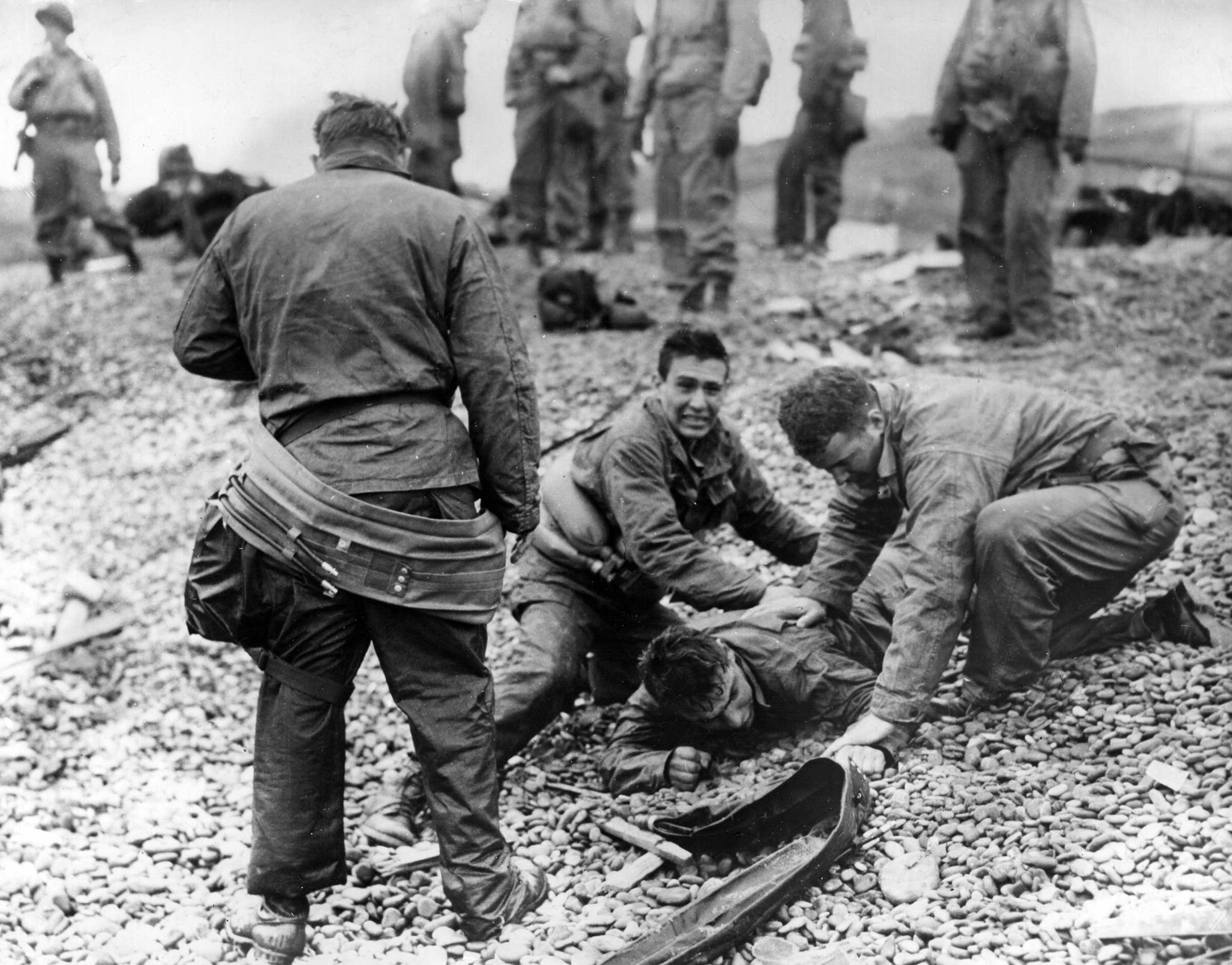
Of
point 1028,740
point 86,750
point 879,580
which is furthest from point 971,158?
point 86,750

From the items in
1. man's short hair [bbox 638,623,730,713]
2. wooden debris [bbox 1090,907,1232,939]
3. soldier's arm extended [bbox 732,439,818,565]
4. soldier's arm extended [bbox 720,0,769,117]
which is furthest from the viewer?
soldier's arm extended [bbox 720,0,769,117]

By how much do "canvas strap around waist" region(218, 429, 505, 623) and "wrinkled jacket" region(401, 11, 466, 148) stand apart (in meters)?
4.29

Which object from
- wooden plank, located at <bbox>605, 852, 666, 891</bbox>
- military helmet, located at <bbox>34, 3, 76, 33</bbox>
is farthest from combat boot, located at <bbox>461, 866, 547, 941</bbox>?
military helmet, located at <bbox>34, 3, 76, 33</bbox>

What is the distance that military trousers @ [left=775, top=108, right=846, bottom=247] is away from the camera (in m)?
8.53

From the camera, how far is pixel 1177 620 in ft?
13.0

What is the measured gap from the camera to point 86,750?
446cm

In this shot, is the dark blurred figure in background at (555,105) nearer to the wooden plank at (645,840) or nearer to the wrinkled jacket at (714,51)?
the wrinkled jacket at (714,51)

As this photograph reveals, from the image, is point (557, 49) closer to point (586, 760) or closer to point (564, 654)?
point (564, 654)

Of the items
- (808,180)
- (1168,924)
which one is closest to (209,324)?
(1168,924)

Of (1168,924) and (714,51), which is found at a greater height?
(714,51)

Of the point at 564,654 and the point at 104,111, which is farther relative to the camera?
the point at 104,111

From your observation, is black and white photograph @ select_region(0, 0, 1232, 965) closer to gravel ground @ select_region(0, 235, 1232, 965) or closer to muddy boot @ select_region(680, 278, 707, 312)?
gravel ground @ select_region(0, 235, 1232, 965)

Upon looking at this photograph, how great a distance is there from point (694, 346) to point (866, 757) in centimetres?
143

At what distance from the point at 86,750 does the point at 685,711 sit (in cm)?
223
